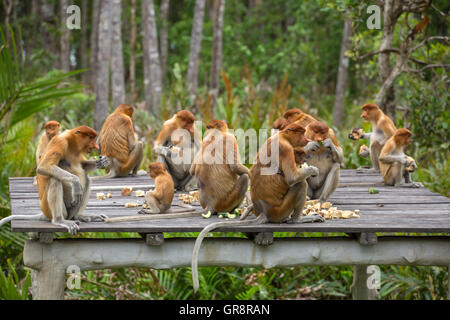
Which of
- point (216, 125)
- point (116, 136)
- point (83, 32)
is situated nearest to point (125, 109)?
point (116, 136)

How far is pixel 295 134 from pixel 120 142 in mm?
2529

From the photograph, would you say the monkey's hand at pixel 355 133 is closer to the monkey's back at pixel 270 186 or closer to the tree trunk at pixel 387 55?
the tree trunk at pixel 387 55

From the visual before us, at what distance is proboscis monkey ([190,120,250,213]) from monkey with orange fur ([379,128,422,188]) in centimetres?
182

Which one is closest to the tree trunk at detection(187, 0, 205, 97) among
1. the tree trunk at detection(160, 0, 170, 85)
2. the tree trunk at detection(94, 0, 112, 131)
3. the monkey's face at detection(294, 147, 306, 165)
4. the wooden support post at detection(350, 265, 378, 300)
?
the tree trunk at detection(94, 0, 112, 131)

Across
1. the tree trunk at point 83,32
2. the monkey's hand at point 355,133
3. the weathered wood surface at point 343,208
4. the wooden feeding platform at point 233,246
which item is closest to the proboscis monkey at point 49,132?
the weathered wood surface at point 343,208

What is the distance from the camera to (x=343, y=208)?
15.9 feet

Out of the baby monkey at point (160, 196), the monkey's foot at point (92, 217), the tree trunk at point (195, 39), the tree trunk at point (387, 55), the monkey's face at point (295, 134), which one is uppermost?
the tree trunk at point (195, 39)

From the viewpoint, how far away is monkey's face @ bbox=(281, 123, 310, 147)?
13.4ft

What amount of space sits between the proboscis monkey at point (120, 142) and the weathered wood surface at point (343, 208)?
5.5 inches

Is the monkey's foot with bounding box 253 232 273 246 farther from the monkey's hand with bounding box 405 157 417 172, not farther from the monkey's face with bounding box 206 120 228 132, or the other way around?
the monkey's hand with bounding box 405 157 417 172

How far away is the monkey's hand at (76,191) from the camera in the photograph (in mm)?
3892

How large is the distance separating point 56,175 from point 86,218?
46 centimetres

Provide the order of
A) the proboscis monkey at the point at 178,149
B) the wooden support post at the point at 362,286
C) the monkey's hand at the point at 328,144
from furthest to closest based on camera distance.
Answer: the wooden support post at the point at 362,286, the proboscis monkey at the point at 178,149, the monkey's hand at the point at 328,144

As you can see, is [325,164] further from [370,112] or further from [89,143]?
[89,143]
